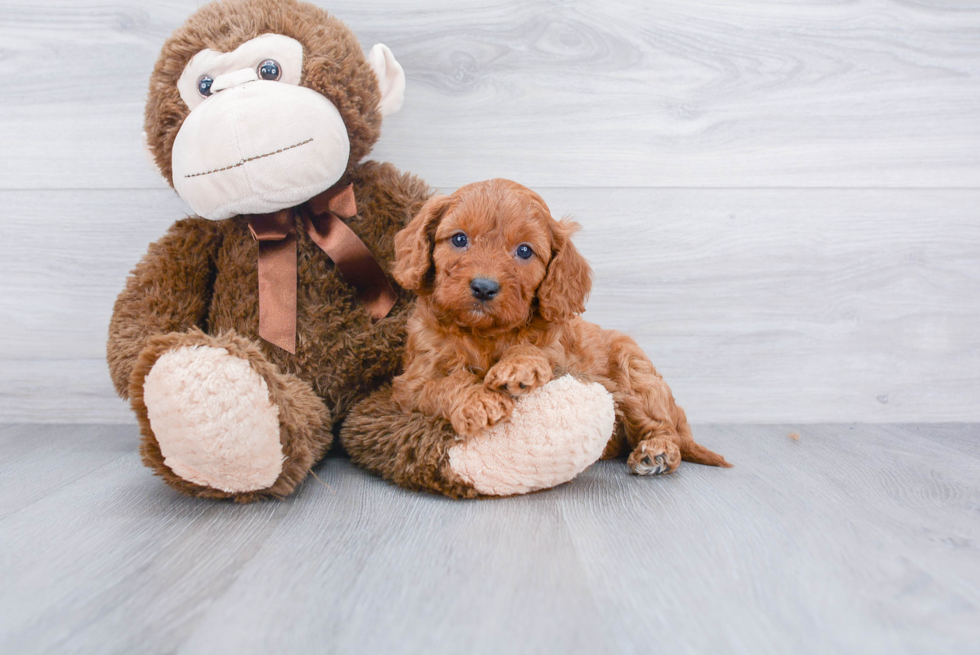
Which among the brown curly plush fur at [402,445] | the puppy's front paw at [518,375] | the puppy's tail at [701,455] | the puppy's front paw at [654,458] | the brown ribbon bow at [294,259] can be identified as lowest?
the puppy's tail at [701,455]

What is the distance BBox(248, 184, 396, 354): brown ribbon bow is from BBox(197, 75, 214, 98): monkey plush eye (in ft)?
0.92

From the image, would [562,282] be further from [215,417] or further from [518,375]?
[215,417]

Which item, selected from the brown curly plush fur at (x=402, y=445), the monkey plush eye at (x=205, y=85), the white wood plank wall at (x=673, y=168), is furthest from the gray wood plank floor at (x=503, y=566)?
the monkey plush eye at (x=205, y=85)

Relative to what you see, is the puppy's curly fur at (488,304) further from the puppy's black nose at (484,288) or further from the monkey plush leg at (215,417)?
the monkey plush leg at (215,417)

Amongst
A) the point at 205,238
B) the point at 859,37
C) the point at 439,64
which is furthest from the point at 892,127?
the point at 205,238

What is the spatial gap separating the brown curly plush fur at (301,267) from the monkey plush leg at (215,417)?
0.37ft

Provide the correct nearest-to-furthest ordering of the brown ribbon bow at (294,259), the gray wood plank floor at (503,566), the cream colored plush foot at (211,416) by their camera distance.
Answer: the gray wood plank floor at (503,566) < the cream colored plush foot at (211,416) < the brown ribbon bow at (294,259)

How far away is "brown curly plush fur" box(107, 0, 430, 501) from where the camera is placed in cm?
135

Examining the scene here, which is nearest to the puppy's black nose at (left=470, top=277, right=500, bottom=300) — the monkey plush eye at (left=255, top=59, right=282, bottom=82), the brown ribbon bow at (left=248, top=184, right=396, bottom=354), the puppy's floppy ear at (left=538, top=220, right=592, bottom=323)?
the puppy's floppy ear at (left=538, top=220, right=592, bottom=323)

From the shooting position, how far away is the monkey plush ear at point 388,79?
1.48 metres

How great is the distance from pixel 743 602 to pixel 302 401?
90 centimetres

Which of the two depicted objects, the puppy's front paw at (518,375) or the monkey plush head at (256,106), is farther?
the monkey plush head at (256,106)

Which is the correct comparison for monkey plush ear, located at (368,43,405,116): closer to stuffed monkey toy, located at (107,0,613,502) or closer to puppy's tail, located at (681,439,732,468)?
stuffed monkey toy, located at (107,0,613,502)

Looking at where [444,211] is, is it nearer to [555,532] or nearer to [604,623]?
[555,532]
